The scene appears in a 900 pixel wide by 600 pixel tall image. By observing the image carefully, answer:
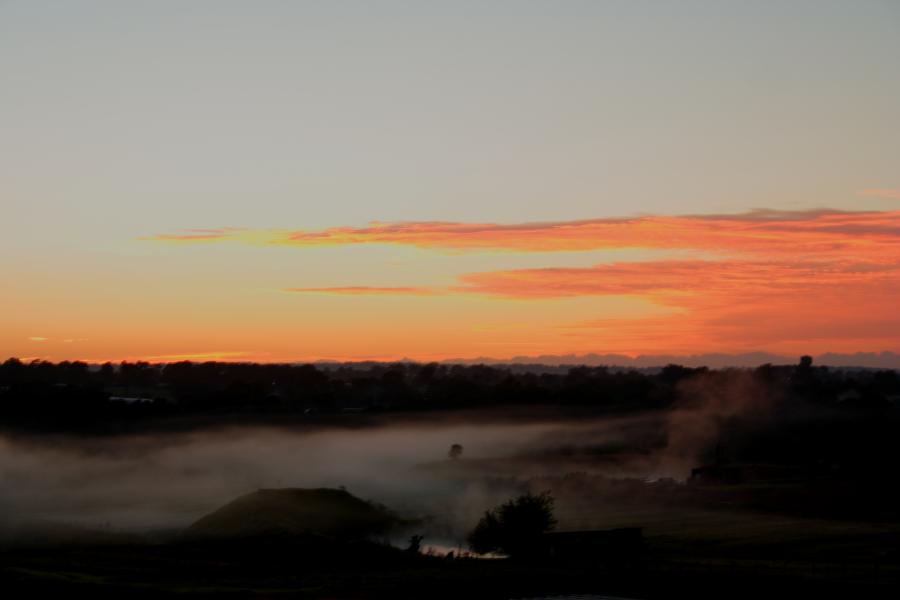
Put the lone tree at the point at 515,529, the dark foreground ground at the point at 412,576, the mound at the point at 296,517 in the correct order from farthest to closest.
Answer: the mound at the point at 296,517
the lone tree at the point at 515,529
the dark foreground ground at the point at 412,576

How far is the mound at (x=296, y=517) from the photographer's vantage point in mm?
135500

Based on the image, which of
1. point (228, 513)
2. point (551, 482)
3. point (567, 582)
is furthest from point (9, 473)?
point (567, 582)

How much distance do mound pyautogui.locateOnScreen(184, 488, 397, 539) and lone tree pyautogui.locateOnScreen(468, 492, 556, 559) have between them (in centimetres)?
1720

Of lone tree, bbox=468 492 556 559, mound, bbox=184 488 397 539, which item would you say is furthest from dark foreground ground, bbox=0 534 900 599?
mound, bbox=184 488 397 539

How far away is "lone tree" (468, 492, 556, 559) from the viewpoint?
392 feet

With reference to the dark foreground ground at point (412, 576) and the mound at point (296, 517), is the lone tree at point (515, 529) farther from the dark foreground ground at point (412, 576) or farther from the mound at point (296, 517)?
the mound at point (296, 517)

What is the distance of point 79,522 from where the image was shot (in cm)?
15038

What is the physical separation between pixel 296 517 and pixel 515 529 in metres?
29.0

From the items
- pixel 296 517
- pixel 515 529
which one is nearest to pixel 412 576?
pixel 515 529

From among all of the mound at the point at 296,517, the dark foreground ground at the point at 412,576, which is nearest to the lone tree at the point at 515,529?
the dark foreground ground at the point at 412,576

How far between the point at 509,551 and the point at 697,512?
35.3m

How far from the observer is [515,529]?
121812 millimetres

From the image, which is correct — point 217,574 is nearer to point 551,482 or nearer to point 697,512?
point 697,512

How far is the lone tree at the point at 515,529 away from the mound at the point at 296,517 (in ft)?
56.4
